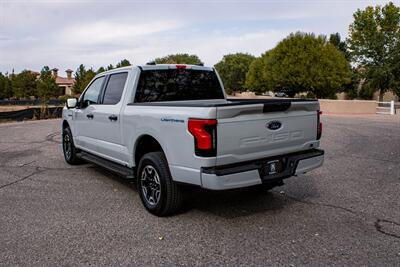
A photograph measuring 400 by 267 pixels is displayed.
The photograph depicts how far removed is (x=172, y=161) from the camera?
457 cm

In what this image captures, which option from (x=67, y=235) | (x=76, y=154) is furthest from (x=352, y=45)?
(x=67, y=235)

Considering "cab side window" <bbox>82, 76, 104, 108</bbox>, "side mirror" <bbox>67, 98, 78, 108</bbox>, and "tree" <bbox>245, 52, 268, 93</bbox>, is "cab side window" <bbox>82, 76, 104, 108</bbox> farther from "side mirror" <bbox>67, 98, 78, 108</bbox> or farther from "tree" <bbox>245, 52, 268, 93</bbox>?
"tree" <bbox>245, 52, 268, 93</bbox>

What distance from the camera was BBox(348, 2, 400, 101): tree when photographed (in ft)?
128

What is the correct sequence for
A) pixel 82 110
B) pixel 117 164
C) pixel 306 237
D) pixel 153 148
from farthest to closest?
pixel 82 110 < pixel 117 164 < pixel 153 148 < pixel 306 237

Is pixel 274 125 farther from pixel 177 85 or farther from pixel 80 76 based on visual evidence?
pixel 80 76

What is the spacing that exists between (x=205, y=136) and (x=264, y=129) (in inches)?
31.9

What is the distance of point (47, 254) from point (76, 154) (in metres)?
4.18

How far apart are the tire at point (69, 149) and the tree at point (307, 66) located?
28.2 meters

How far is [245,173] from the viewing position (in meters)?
4.29

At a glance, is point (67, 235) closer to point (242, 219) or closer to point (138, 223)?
point (138, 223)

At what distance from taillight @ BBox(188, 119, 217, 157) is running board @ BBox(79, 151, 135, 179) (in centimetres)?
171

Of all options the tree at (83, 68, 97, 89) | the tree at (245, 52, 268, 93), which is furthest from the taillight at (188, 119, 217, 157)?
the tree at (83, 68, 97, 89)

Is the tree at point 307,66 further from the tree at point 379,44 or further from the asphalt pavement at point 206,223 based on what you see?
the asphalt pavement at point 206,223

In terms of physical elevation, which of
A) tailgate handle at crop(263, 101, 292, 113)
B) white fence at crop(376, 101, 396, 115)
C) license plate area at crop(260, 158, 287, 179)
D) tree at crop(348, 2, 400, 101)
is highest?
tree at crop(348, 2, 400, 101)
